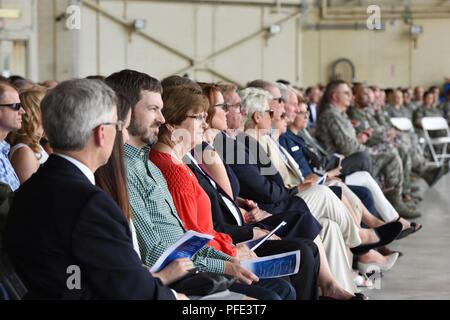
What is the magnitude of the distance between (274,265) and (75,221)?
53.2 inches

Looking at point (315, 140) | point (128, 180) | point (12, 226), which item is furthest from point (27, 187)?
point (315, 140)

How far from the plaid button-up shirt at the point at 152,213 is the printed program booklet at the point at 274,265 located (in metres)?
0.12

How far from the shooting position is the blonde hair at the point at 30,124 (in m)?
4.06

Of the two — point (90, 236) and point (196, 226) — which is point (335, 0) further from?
point (90, 236)

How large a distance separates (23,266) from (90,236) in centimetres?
23

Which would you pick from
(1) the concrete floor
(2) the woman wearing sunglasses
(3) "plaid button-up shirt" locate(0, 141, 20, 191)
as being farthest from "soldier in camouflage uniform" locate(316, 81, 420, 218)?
(3) "plaid button-up shirt" locate(0, 141, 20, 191)

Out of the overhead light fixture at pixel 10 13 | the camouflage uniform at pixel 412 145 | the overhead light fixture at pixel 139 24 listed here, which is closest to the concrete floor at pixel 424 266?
the camouflage uniform at pixel 412 145

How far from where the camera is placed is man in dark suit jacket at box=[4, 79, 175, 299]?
226cm

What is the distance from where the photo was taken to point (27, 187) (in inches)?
93.4

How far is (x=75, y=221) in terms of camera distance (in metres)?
2.26

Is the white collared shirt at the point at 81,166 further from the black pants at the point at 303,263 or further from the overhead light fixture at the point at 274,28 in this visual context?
the overhead light fixture at the point at 274,28

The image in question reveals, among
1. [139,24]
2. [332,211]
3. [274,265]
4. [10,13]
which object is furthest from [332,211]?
[139,24]

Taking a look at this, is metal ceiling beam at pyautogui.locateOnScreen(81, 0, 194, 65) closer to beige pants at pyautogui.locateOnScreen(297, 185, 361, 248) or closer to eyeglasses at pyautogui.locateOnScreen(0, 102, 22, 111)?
beige pants at pyautogui.locateOnScreen(297, 185, 361, 248)

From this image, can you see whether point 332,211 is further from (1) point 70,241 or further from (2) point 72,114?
(1) point 70,241
